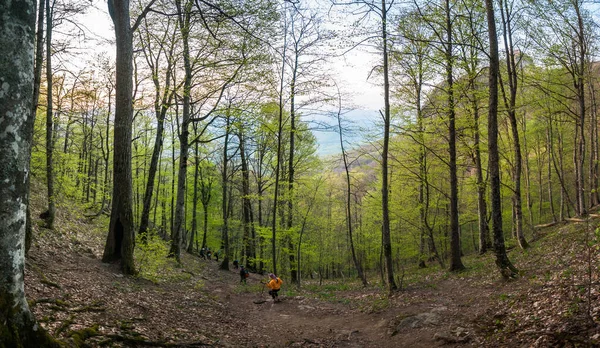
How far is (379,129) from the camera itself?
48.3ft

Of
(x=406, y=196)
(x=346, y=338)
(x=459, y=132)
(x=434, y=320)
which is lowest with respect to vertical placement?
(x=346, y=338)

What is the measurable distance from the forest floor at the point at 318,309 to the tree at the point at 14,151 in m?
1.77

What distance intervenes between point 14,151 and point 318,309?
9970mm

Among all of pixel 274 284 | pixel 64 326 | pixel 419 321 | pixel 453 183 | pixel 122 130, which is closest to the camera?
pixel 64 326

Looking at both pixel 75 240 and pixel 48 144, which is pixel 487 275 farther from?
pixel 48 144

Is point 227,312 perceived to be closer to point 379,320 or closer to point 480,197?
point 379,320

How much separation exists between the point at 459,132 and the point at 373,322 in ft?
33.6

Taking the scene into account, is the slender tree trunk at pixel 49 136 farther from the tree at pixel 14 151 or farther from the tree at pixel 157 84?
the tree at pixel 14 151

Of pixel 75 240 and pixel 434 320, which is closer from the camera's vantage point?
pixel 434 320

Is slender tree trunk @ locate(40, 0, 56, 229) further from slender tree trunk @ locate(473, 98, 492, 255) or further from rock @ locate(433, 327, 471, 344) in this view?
slender tree trunk @ locate(473, 98, 492, 255)

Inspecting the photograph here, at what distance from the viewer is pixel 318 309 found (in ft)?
36.0

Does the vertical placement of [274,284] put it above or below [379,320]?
above

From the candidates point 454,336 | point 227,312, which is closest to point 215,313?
point 227,312

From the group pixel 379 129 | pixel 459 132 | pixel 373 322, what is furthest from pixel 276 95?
pixel 373 322
